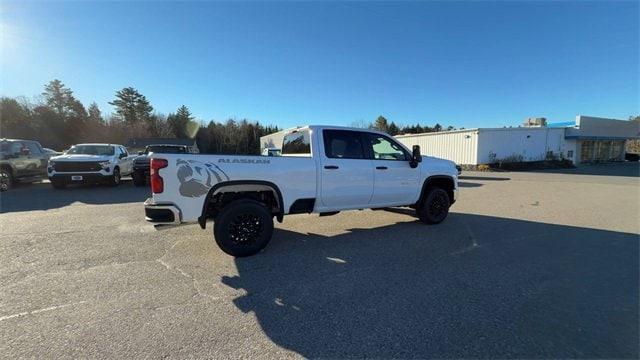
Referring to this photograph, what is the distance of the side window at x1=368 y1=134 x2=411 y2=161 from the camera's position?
6609 millimetres

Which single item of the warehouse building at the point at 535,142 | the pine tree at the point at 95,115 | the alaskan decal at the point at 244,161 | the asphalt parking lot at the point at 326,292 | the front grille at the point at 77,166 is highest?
the pine tree at the point at 95,115

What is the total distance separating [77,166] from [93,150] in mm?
1764

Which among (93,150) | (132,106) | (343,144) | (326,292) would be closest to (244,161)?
(343,144)

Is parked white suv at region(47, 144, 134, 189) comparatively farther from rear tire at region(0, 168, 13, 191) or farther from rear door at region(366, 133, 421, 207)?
rear door at region(366, 133, 421, 207)

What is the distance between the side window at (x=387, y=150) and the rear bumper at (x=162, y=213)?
12.3 feet

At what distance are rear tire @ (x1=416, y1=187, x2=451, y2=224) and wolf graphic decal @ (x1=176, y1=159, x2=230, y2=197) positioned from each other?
430cm

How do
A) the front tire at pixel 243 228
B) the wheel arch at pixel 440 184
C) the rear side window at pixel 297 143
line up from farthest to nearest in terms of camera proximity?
1. the wheel arch at pixel 440 184
2. the rear side window at pixel 297 143
3. the front tire at pixel 243 228

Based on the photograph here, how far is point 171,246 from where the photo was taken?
225 inches

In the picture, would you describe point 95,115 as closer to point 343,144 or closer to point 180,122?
point 180,122

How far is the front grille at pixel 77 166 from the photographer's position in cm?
1286

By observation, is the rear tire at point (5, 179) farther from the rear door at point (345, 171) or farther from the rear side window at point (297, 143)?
the rear door at point (345, 171)

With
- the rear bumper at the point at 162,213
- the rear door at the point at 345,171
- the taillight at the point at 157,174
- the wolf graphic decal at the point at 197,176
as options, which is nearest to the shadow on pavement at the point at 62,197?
the rear bumper at the point at 162,213

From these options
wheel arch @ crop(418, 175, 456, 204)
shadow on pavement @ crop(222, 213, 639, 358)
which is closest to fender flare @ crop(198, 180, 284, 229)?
shadow on pavement @ crop(222, 213, 639, 358)

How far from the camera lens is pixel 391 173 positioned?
6.58 m
